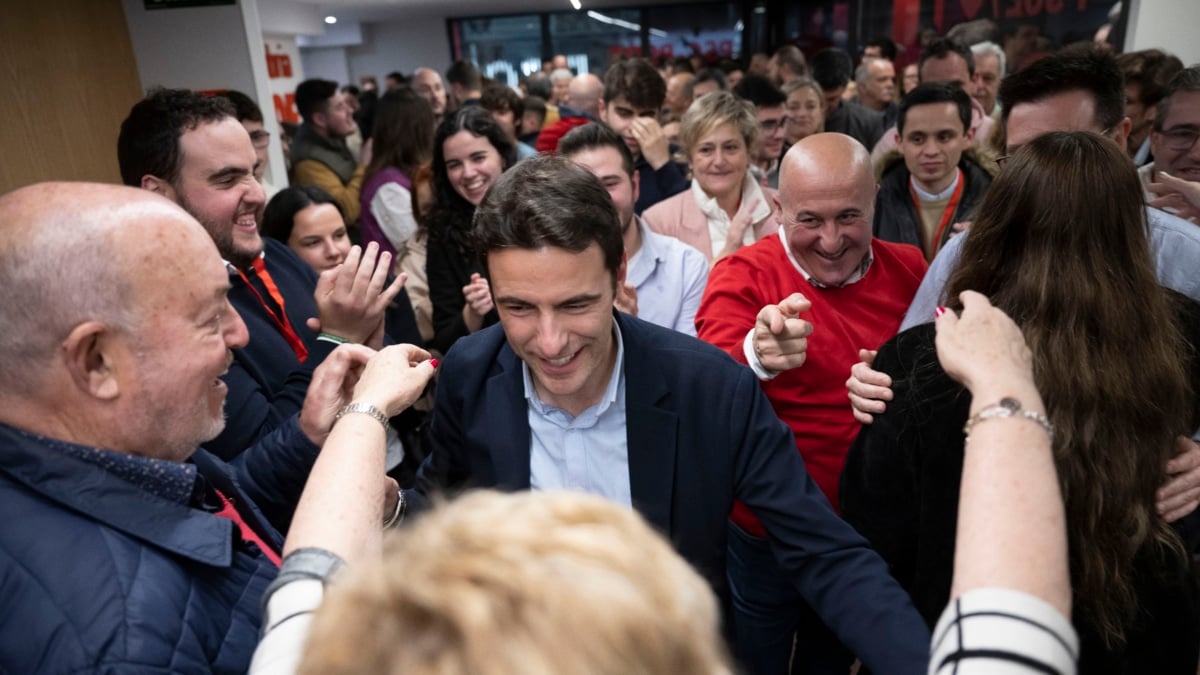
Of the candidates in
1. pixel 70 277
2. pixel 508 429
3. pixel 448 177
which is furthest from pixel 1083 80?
pixel 70 277

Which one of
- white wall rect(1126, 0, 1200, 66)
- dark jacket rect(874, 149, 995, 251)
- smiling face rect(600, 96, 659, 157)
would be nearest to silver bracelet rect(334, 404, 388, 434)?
dark jacket rect(874, 149, 995, 251)

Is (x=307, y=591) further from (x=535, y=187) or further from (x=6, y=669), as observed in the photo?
(x=535, y=187)

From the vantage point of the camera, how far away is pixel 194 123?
197cm

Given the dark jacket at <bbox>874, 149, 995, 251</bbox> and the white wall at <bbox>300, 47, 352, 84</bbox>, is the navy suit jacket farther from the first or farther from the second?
the white wall at <bbox>300, 47, 352, 84</bbox>

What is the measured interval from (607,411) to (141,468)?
0.80 m

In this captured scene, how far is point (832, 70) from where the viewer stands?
18.2ft

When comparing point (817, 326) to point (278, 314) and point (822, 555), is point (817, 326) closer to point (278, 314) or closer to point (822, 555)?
point (822, 555)

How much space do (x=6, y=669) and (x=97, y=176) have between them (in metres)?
3.07

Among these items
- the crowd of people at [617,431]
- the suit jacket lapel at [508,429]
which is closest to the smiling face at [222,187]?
the crowd of people at [617,431]

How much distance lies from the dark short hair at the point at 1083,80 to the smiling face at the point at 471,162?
1.90 m

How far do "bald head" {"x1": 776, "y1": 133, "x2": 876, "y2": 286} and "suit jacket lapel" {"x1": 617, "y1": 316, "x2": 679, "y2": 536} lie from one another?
2.46ft

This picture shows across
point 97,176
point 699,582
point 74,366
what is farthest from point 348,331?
point 97,176

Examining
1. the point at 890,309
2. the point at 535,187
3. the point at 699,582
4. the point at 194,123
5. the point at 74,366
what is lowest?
the point at 890,309

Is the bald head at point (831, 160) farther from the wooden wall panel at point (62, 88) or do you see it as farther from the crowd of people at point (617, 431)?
the wooden wall panel at point (62, 88)
